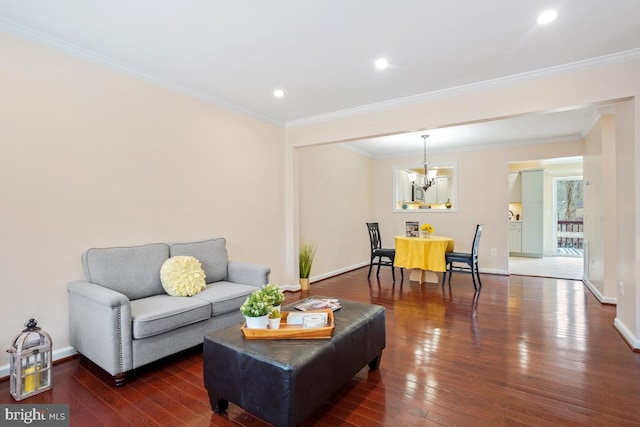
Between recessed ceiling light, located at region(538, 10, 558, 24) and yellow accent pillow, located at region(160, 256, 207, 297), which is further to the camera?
yellow accent pillow, located at region(160, 256, 207, 297)

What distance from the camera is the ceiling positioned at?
2.15 m

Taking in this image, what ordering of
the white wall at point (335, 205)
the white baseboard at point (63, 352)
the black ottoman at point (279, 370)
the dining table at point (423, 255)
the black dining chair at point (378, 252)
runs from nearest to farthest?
the black ottoman at point (279, 370) → the white baseboard at point (63, 352) → the dining table at point (423, 255) → the white wall at point (335, 205) → the black dining chair at point (378, 252)

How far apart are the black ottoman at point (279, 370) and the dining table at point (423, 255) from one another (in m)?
3.30

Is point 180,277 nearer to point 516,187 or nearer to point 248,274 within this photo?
point 248,274

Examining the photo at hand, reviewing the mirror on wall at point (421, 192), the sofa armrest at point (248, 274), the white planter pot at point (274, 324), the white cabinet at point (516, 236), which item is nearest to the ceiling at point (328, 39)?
the sofa armrest at point (248, 274)

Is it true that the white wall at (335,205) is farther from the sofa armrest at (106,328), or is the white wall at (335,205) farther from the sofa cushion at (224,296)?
the sofa armrest at (106,328)

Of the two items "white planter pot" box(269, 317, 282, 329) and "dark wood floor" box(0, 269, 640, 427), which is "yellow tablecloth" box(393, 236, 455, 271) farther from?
"white planter pot" box(269, 317, 282, 329)

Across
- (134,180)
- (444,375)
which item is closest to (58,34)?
(134,180)

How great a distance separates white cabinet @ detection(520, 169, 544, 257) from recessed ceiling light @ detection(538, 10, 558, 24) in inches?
269

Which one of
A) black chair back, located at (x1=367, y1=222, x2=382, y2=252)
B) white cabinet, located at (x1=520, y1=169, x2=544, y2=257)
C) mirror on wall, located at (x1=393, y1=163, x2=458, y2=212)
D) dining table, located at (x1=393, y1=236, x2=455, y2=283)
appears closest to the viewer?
dining table, located at (x1=393, y1=236, x2=455, y2=283)

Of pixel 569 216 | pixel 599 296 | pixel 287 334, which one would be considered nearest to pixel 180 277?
pixel 287 334

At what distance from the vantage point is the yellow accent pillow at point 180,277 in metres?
2.80

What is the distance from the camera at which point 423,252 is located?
16.7ft

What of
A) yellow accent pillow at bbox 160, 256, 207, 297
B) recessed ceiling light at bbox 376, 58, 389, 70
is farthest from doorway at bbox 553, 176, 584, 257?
yellow accent pillow at bbox 160, 256, 207, 297
